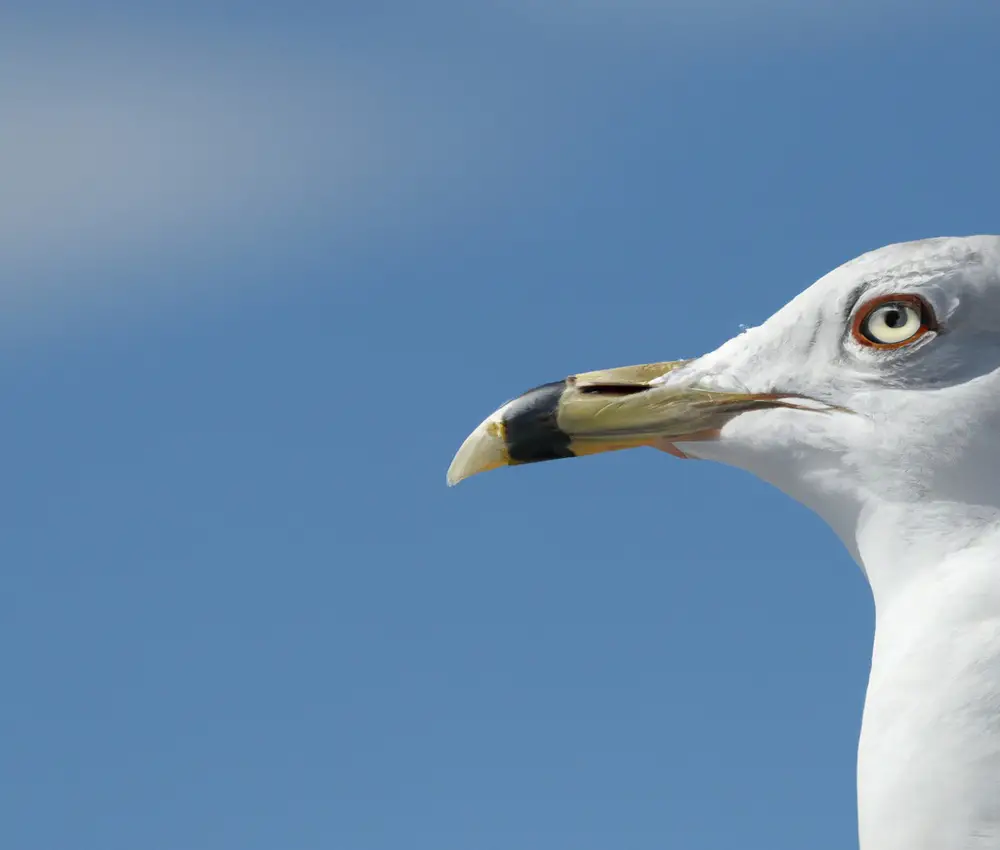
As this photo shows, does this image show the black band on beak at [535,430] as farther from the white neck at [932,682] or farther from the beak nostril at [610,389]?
A: the white neck at [932,682]

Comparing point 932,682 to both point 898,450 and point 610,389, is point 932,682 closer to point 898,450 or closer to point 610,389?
point 898,450

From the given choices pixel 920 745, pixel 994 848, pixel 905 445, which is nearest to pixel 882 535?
pixel 905 445

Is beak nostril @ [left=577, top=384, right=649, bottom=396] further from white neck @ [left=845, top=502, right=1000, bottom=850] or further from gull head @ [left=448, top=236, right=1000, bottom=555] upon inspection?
white neck @ [left=845, top=502, right=1000, bottom=850]

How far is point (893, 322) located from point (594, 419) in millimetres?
1011

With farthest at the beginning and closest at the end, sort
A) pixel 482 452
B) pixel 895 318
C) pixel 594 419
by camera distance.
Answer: pixel 482 452 < pixel 594 419 < pixel 895 318

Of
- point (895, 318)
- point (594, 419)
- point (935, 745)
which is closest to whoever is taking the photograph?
point (935, 745)

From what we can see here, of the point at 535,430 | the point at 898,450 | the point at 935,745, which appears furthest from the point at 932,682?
the point at 535,430

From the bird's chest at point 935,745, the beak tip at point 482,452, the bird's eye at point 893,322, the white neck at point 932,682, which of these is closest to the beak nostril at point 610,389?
the beak tip at point 482,452

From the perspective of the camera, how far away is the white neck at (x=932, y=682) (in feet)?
14.8

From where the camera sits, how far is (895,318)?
5070 millimetres

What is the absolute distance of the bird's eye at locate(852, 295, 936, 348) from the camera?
16.5 ft

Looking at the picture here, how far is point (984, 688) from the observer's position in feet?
15.0

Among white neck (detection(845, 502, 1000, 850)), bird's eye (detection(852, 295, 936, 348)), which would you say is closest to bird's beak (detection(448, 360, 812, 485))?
bird's eye (detection(852, 295, 936, 348))

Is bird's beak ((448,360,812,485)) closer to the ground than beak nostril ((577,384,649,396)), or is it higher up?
closer to the ground
